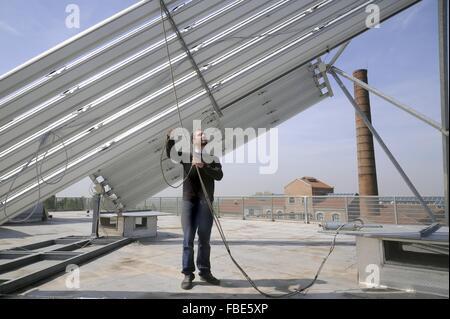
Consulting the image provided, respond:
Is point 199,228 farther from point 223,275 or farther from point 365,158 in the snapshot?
point 365,158

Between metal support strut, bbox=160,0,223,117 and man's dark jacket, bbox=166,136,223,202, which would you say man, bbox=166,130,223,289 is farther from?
metal support strut, bbox=160,0,223,117

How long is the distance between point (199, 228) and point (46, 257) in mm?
2972

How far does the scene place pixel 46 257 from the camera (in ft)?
14.4

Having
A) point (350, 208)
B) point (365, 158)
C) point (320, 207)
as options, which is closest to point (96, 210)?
point (350, 208)

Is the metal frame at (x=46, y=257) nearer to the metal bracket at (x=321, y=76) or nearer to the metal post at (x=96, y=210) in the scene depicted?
the metal post at (x=96, y=210)

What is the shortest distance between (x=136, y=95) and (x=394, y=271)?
3831 millimetres

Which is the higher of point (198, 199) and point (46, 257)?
point (198, 199)

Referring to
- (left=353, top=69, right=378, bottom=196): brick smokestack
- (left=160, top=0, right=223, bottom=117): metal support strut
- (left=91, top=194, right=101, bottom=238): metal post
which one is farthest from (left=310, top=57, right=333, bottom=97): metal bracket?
(left=353, top=69, right=378, bottom=196): brick smokestack

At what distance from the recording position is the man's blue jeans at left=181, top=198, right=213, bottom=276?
3014 millimetres

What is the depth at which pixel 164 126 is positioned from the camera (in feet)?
16.1

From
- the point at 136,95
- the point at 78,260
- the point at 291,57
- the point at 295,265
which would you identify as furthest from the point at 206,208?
the point at 291,57

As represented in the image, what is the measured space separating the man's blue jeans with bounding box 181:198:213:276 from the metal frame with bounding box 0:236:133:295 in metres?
1.73

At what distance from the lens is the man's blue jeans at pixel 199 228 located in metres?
3.01

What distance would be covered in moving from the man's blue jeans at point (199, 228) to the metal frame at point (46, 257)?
68.1 inches
